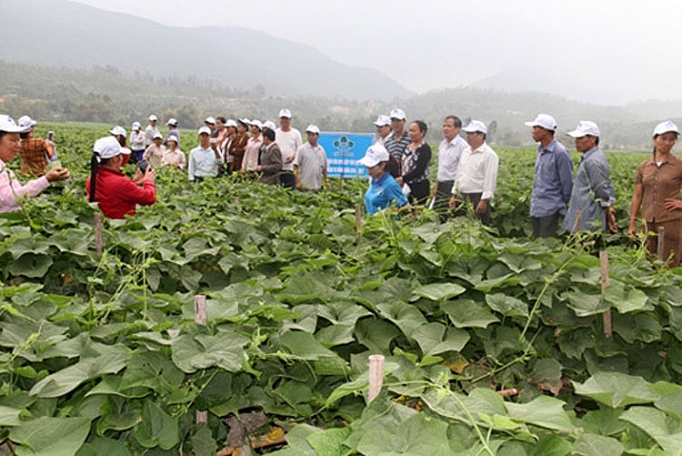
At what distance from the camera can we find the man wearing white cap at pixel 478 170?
6.07m

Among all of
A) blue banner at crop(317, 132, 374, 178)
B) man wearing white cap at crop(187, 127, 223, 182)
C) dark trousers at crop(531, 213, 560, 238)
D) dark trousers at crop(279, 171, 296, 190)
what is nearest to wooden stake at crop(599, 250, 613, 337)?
dark trousers at crop(531, 213, 560, 238)

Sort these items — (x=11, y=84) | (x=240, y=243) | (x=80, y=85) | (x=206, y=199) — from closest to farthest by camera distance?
(x=240, y=243) → (x=206, y=199) → (x=11, y=84) → (x=80, y=85)

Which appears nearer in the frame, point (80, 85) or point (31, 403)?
point (31, 403)

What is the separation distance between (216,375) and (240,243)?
220 centimetres

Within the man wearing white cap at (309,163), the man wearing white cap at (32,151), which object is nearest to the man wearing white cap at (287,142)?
the man wearing white cap at (309,163)

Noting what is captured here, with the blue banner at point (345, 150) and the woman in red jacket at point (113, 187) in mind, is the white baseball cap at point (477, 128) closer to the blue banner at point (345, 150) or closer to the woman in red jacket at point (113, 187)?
the woman in red jacket at point (113, 187)

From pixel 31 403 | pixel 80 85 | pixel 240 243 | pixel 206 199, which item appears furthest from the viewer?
pixel 80 85

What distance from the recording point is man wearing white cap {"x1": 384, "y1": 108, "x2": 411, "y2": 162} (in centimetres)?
731

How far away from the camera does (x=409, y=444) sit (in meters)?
1.60

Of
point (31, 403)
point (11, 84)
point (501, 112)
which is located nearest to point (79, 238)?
point (31, 403)

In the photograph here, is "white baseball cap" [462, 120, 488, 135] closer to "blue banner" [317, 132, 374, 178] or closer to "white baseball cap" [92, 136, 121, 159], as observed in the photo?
"white baseball cap" [92, 136, 121, 159]

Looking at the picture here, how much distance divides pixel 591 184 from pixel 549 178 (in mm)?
429

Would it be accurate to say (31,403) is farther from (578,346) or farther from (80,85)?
(80,85)

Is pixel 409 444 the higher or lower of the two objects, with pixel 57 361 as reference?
higher
